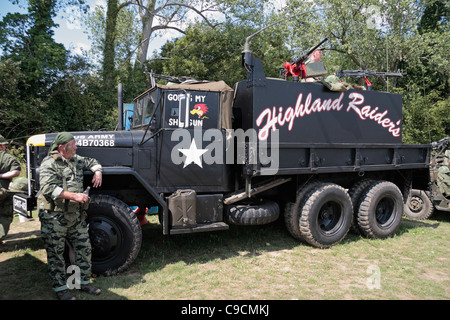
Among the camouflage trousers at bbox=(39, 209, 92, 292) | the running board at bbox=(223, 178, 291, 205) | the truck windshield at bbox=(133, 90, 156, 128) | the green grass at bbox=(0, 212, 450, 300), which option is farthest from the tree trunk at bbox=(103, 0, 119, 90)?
the camouflage trousers at bbox=(39, 209, 92, 292)

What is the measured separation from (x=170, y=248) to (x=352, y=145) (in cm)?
340

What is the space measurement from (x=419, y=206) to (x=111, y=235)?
6.98 m

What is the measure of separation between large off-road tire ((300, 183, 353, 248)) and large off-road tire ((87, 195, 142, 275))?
2.61 metres

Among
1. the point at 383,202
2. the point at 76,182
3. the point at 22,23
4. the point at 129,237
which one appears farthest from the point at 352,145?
the point at 22,23

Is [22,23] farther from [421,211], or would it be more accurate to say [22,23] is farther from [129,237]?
[421,211]

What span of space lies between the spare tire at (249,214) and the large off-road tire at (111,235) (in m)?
1.38

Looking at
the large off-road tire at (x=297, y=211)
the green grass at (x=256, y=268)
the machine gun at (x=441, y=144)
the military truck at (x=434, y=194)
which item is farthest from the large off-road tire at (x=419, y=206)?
the large off-road tire at (x=297, y=211)

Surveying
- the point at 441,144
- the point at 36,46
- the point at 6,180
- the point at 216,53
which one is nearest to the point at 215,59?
the point at 216,53

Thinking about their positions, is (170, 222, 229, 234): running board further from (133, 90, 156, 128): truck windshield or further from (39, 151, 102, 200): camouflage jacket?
(133, 90, 156, 128): truck windshield

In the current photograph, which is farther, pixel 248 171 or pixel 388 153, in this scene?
pixel 388 153

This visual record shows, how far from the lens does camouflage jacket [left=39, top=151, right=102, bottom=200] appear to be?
3666 mm

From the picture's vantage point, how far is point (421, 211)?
8086 millimetres

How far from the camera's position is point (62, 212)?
376 cm

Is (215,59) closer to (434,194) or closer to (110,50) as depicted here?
(110,50)
